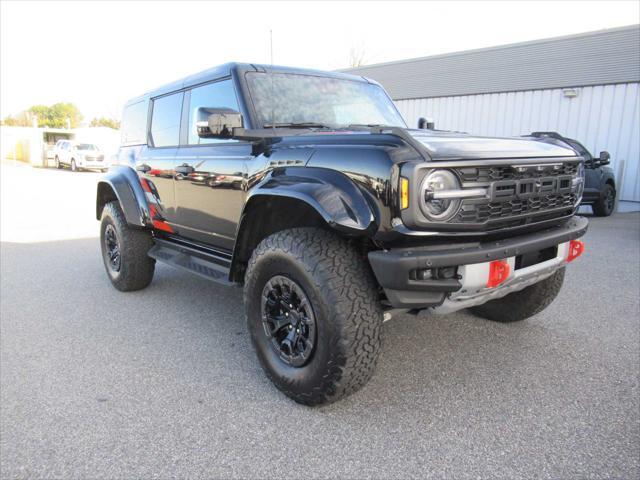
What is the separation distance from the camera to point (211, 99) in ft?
12.0

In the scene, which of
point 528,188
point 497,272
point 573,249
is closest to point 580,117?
point 573,249

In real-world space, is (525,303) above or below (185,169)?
below

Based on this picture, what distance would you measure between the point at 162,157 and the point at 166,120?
392 millimetres

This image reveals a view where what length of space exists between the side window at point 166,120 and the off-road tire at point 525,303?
9.69 ft

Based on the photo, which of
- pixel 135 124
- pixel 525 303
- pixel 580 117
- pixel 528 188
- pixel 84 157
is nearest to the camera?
pixel 528 188

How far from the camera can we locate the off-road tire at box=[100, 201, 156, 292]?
4684mm

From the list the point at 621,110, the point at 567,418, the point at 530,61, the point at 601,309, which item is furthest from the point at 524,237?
the point at 530,61

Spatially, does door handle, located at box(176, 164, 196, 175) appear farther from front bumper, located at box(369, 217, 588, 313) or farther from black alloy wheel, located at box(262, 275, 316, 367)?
front bumper, located at box(369, 217, 588, 313)

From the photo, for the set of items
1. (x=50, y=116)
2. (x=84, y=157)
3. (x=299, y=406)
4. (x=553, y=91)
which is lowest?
(x=299, y=406)

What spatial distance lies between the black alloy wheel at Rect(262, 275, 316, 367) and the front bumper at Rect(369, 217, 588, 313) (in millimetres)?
516

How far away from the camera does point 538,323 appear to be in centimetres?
393

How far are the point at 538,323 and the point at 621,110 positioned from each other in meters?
10.9

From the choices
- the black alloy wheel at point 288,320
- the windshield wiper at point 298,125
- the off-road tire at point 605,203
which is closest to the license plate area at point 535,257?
the black alloy wheel at point 288,320

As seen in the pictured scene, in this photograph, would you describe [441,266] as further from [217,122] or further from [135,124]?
[135,124]
